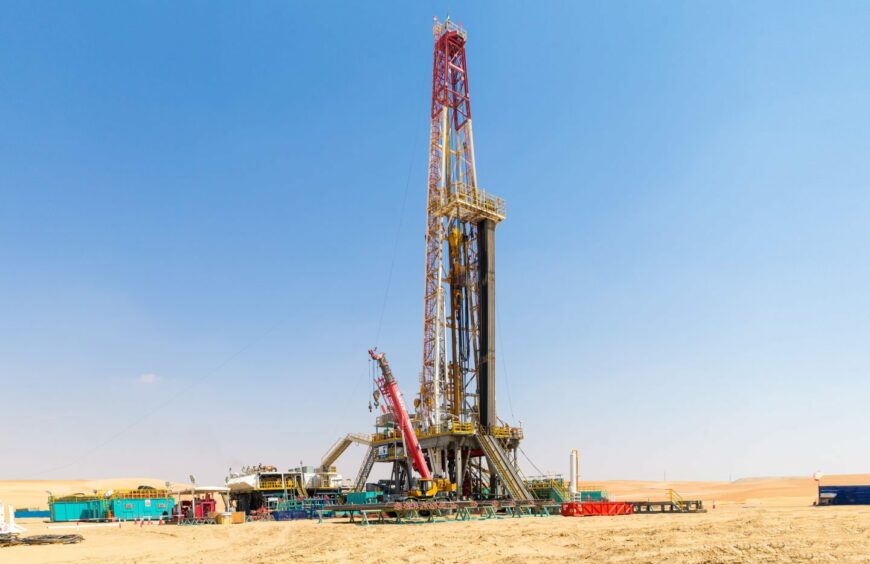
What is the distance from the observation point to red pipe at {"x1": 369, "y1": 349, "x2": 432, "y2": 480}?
42375 millimetres

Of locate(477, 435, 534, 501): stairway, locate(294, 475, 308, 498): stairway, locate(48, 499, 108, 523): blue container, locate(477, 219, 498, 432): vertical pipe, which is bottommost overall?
locate(48, 499, 108, 523): blue container

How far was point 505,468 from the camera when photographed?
1772 inches

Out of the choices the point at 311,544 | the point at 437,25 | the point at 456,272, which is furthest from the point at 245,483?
the point at 437,25

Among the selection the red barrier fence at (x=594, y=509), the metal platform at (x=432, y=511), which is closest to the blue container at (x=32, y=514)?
the metal platform at (x=432, y=511)

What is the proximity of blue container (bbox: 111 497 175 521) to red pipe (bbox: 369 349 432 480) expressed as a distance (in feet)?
63.8

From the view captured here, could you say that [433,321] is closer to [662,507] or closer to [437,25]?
[662,507]

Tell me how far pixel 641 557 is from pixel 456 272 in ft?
120

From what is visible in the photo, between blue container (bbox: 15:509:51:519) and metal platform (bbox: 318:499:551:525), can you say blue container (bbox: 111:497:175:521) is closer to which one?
blue container (bbox: 15:509:51:519)

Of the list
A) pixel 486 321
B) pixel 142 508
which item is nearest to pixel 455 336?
pixel 486 321

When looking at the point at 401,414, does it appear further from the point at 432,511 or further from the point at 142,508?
the point at 142,508

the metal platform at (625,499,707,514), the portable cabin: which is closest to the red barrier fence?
the metal platform at (625,499,707,514)

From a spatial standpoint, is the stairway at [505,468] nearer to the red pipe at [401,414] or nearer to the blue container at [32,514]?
the red pipe at [401,414]

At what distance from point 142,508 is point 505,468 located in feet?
Answer: 91.5

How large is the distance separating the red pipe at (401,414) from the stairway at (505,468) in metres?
4.72
